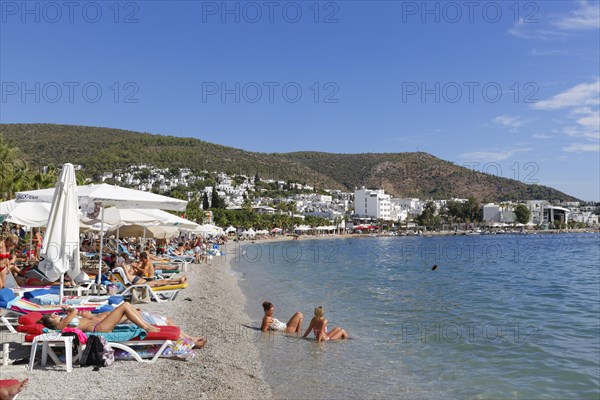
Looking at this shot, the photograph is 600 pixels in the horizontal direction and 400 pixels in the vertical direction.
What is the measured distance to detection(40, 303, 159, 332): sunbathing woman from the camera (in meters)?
6.34

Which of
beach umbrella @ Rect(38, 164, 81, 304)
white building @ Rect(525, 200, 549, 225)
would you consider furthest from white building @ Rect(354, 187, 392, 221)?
beach umbrella @ Rect(38, 164, 81, 304)

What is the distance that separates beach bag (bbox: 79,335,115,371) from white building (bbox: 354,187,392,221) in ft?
434

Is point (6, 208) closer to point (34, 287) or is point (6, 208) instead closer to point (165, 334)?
point (34, 287)

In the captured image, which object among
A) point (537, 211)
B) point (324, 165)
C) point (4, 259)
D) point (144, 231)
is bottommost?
point (4, 259)

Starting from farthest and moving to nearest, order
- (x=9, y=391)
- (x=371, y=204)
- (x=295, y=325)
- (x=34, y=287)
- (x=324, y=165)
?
(x=324, y=165), (x=371, y=204), (x=295, y=325), (x=34, y=287), (x=9, y=391)

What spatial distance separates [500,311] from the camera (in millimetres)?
14047

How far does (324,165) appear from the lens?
17225 centimetres

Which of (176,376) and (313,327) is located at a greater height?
(176,376)

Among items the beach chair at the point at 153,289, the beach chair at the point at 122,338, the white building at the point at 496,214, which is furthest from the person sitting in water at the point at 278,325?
the white building at the point at 496,214

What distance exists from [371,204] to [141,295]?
5087 inches

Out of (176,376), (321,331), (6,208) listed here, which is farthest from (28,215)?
(176,376)

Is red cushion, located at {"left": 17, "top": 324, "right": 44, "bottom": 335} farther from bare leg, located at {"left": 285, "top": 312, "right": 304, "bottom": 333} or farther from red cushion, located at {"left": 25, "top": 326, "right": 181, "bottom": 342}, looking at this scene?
bare leg, located at {"left": 285, "top": 312, "right": 304, "bottom": 333}

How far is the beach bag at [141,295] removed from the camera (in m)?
10.4

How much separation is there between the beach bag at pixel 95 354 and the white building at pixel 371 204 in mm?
132292
